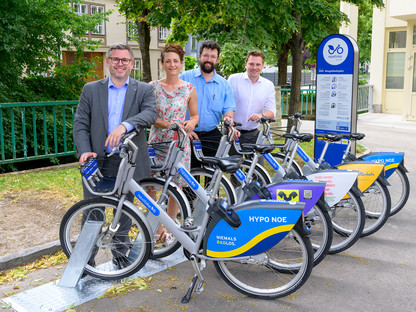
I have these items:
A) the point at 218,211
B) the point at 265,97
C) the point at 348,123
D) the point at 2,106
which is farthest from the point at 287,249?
the point at 2,106

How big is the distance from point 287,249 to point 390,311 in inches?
35.2

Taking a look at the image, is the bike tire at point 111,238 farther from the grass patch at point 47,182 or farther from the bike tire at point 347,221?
the grass patch at point 47,182

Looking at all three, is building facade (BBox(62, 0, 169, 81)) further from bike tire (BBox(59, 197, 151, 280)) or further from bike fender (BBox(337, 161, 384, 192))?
bike tire (BBox(59, 197, 151, 280))

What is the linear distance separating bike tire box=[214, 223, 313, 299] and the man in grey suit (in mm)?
966

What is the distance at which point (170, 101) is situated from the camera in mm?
4758

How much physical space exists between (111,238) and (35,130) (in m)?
5.22

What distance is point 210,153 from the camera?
18.1 ft

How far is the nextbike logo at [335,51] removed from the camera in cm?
726

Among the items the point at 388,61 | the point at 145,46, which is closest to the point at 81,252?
the point at 145,46

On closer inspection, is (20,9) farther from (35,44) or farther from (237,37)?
(237,37)

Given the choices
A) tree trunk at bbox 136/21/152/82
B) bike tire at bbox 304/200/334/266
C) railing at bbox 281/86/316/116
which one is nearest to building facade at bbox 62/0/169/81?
tree trunk at bbox 136/21/152/82

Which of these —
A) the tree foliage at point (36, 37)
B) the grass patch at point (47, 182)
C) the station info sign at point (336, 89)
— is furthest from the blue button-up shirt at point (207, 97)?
the tree foliage at point (36, 37)

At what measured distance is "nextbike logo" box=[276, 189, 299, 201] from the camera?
13.9 ft

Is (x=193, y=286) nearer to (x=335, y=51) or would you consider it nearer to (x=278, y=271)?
(x=278, y=271)
